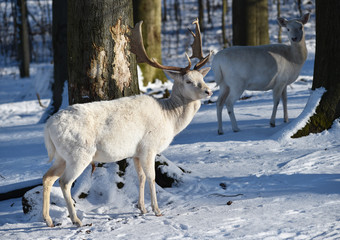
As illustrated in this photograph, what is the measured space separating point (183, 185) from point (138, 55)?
5.42 ft

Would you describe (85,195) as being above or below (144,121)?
below

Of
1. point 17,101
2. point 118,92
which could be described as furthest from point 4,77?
point 118,92

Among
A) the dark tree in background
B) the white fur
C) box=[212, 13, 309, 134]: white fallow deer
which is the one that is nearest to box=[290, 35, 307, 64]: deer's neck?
box=[212, 13, 309, 134]: white fallow deer

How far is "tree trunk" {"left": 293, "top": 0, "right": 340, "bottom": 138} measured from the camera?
7320mm

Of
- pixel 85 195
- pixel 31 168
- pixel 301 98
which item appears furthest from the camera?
pixel 301 98

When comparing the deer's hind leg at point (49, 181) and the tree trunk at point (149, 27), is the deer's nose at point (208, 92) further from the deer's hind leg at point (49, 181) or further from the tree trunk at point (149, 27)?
the tree trunk at point (149, 27)

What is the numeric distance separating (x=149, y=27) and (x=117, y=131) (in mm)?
9064

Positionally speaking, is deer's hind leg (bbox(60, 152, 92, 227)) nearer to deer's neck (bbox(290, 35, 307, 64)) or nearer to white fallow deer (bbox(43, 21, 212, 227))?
white fallow deer (bbox(43, 21, 212, 227))

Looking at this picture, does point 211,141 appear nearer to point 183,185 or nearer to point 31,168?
point 183,185

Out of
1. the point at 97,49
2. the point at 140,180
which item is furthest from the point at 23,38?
the point at 140,180

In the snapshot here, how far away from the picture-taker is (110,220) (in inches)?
191

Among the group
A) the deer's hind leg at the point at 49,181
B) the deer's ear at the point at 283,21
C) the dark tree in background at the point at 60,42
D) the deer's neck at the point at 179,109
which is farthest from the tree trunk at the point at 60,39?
the deer's hind leg at the point at 49,181

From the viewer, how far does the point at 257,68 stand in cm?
836

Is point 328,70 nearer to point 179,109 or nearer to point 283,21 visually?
point 283,21
